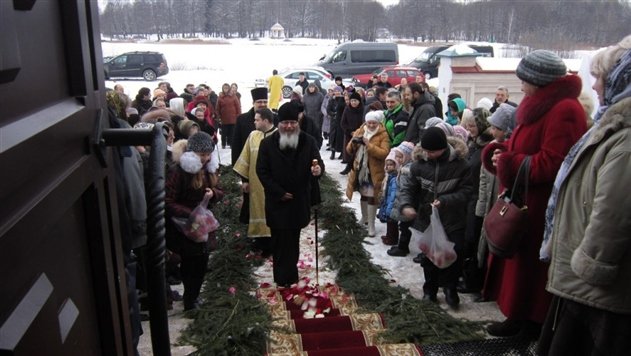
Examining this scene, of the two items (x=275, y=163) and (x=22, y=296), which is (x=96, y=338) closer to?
(x=22, y=296)

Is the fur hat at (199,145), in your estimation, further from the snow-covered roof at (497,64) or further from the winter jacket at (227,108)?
the snow-covered roof at (497,64)

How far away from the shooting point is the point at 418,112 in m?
6.77

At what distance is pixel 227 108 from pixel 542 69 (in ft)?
31.4

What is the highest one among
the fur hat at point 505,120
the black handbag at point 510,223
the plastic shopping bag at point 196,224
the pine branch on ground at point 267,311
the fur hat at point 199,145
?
the fur hat at point 505,120

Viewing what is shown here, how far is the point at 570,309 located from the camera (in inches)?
99.8

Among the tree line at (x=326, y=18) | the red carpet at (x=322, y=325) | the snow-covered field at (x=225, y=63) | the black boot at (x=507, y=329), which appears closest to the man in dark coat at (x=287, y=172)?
the red carpet at (x=322, y=325)

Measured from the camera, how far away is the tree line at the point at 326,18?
72.1 m

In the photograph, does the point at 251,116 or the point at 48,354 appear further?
the point at 251,116

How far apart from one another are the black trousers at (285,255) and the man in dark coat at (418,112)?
251 centimetres

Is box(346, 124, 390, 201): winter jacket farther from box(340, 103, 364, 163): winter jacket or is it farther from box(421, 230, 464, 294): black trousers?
box(340, 103, 364, 163): winter jacket

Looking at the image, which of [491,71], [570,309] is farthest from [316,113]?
[570,309]

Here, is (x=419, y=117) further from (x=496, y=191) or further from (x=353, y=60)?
(x=353, y=60)

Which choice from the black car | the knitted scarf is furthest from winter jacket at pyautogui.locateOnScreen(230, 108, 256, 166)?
the black car

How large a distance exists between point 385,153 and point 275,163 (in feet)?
6.38
